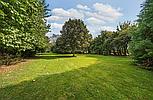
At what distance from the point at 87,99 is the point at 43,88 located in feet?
8.32

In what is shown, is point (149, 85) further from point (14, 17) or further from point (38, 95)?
point (14, 17)

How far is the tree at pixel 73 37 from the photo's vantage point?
51.7 meters

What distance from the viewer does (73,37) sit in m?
51.8

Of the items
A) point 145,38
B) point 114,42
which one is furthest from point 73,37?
point 145,38

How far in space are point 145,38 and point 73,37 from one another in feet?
104

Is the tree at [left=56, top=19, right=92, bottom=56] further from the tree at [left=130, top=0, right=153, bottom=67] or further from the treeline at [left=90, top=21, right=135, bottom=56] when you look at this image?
the tree at [left=130, top=0, right=153, bottom=67]

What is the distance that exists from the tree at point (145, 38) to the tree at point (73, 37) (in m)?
29.9

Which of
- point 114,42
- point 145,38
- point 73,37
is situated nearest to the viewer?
point 145,38

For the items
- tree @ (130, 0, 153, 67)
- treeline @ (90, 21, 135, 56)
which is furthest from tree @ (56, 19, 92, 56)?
tree @ (130, 0, 153, 67)

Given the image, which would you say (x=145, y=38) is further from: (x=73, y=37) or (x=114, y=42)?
(x=114, y=42)

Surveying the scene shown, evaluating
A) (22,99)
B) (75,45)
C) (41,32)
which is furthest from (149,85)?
(75,45)

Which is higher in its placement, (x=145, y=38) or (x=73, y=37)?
(x=73, y=37)

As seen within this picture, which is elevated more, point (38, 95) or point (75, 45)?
point (75, 45)

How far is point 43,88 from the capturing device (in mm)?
11352
